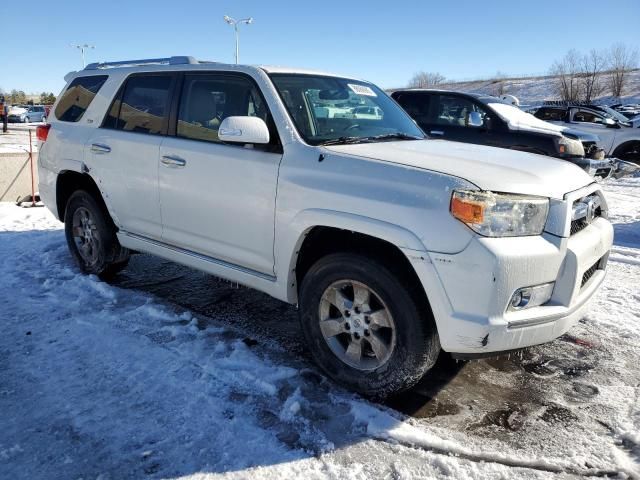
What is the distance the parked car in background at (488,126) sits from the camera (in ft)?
28.3

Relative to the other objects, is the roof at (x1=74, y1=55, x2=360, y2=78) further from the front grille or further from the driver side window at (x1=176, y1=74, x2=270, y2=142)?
the front grille

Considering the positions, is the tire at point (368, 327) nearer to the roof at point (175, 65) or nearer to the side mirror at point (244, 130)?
the side mirror at point (244, 130)

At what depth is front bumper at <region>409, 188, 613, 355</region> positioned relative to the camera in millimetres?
2416

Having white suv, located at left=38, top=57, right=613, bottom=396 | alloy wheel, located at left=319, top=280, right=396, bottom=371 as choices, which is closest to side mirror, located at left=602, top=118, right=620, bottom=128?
white suv, located at left=38, top=57, right=613, bottom=396

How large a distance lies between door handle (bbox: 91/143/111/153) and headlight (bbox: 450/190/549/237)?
3.14 metres

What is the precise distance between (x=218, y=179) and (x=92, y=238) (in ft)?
6.60

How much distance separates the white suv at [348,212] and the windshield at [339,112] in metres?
0.02

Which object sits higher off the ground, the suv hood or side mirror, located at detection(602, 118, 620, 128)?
side mirror, located at detection(602, 118, 620, 128)

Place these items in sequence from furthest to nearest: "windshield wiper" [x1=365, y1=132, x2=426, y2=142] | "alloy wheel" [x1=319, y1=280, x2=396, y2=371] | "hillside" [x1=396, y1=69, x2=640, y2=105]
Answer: "hillside" [x1=396, y1=69, x2=640, y2=105], "windshield wiper" [x1=365, y1=132, x2=426, y2=142], "alloy wheel" [x1=319, y1=280, x2=396, y2=371]

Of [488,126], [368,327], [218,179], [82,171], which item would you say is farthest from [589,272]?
[488,126]

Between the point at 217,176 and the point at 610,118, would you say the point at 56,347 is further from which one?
the point at 610,118

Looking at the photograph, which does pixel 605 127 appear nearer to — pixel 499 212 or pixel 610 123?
pixel 610 123

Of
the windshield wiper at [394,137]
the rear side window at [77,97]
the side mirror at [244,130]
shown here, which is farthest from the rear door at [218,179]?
the rear side window at [77,97]

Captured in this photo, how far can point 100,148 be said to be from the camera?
4438 mm
